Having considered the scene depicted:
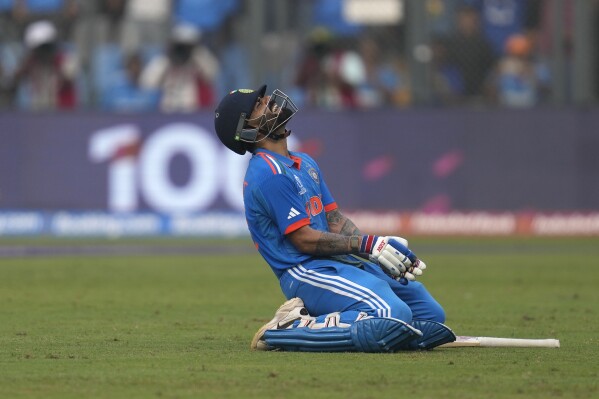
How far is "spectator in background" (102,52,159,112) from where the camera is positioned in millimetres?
21281

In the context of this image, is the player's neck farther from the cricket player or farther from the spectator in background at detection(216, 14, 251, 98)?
the spectator in background at detection(216, 14, 251, 98)

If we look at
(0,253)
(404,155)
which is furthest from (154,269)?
(404,155)

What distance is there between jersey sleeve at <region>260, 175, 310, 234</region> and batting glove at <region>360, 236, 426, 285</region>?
451mm

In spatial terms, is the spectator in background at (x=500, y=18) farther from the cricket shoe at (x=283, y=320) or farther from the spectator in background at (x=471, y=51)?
the cricket shoe at (x=283, y=320)

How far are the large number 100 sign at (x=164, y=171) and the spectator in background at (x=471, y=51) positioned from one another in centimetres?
416

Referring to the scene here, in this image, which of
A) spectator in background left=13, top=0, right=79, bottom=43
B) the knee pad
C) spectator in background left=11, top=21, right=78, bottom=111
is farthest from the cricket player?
spectator in background left=13, top=0, right=79, bottom=43

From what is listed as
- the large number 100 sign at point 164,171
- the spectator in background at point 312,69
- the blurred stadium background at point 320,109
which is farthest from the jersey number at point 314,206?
the spectator in background at point 312,69

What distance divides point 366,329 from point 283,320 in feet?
2.04

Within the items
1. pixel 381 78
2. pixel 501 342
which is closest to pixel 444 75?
pixel 381 78

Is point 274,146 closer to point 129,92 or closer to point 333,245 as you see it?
point 333,245

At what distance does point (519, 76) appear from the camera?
22.0 meters

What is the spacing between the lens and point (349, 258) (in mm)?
8859

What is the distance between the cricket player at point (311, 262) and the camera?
823 cm

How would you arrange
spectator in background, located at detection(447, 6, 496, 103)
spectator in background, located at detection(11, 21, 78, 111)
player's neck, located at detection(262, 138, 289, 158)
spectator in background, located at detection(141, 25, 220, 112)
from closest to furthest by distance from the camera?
player's neck, located at detection(262, 138, 289, 158)
spectator in background, located at detection(11, 21, 78, 111)
spectator in background, located at detection(141, 25, 220, 112)
spectator in background, located at detection(447, 6, 496, 103)
